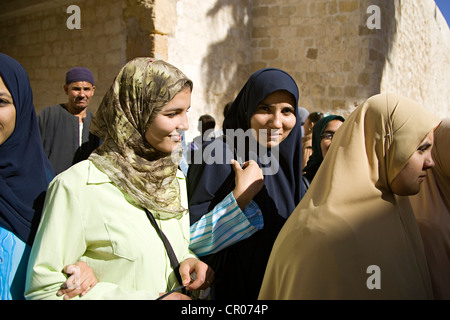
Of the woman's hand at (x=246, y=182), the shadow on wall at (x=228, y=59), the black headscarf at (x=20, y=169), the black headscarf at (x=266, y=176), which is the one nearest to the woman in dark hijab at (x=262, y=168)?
the black headscarf at (x=266, y=176)

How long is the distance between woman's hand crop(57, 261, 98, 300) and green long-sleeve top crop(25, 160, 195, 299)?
0.02 m

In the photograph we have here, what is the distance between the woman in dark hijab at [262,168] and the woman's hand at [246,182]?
104 millimetres

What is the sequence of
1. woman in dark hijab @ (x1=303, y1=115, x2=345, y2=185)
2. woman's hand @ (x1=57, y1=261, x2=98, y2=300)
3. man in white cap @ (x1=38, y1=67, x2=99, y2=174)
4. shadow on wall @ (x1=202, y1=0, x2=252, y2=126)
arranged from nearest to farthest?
woman's hand @ (x1=57, y1=261, x2=98, y2=300), woman in dark hijab @ (x1=303, y1=115, x2=345, y2=185), man in white cap @ (x1=38, y1=67, x2=99, y2=174), shadow on wall @ (x1=202, y1=0, x2=252, y2=126)

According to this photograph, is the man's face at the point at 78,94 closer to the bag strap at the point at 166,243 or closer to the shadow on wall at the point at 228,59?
the bag strap at the point at 166,243

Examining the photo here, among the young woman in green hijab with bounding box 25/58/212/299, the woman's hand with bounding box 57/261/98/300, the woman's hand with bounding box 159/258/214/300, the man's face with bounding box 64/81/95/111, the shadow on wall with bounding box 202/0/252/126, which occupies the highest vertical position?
the shadow on wall with bounding box 202/0/252/126

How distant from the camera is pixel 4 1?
7754mm

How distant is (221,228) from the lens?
1619mm

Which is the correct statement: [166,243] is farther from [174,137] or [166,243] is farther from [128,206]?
[174,137]

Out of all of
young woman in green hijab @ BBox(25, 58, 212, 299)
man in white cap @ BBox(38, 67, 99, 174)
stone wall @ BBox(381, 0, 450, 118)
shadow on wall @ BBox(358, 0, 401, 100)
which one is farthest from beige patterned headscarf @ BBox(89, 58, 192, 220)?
stone wall @ BBox(381, 0, 450, 118)

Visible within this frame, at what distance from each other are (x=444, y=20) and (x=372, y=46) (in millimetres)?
10226

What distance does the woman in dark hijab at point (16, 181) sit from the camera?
54.9 inches

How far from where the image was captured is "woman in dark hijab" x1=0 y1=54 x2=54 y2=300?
1.40 metres

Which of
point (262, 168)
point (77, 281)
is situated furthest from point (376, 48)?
point (77, 281)

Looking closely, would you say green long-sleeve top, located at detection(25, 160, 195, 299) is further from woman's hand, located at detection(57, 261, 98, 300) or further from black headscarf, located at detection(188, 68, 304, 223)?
black headscarf, located at detection(188, 68, 304, 223)
